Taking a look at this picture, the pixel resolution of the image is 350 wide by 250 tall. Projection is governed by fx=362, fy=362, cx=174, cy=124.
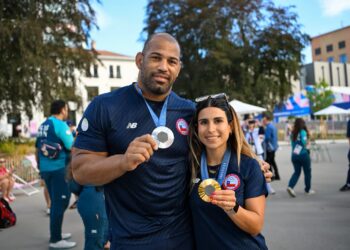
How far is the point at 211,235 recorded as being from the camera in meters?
2.22

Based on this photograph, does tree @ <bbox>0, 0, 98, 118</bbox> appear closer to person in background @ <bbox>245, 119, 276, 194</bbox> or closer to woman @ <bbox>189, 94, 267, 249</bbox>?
person in background @ <bbox>245, 119, 276, 194</bbox>

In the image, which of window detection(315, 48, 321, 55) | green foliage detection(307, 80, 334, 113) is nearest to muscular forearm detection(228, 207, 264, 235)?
green foliage detection(307, 80, 334, 113)

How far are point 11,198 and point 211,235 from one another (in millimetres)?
9015

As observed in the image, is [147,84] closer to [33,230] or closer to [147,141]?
[147,141]

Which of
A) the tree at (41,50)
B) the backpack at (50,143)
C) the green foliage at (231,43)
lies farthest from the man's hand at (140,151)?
the green foliage at (231,43)

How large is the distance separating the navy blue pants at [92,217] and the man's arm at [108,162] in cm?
188

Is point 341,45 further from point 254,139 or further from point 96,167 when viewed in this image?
point 96,167

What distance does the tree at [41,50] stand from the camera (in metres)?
16.2

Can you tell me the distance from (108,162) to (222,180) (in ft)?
2.46

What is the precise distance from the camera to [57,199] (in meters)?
5.28

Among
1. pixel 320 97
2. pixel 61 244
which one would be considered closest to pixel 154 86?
pixel 61 244

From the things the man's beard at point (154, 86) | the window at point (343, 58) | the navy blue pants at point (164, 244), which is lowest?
the navy blue pants at point (164, 244)

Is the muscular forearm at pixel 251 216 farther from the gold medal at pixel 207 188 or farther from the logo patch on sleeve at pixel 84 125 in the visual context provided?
the logo patch on sleeve at pixel 84 125

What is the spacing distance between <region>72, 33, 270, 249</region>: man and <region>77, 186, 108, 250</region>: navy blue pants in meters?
1.74
